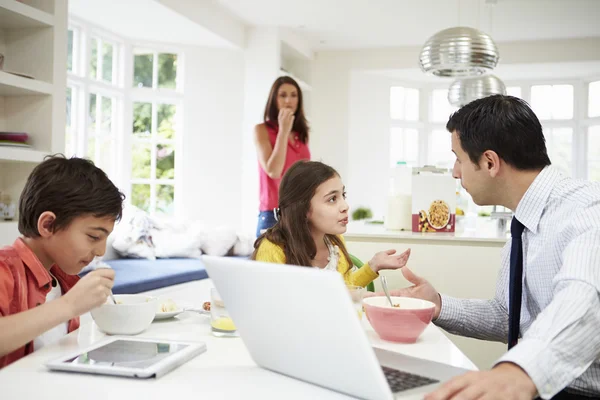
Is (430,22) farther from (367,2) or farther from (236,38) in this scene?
(236,38)

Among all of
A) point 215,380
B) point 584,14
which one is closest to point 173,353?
point 215,380

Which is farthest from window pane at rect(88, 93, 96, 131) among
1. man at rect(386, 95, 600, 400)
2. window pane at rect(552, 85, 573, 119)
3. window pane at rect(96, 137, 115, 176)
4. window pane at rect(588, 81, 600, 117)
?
window pane at rect(588, 81, 600, 117)

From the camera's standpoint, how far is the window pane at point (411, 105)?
→ 27.0ft

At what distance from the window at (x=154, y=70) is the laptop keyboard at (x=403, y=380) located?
18.3ft

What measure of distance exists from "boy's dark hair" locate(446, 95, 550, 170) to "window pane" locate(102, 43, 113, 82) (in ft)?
15.8

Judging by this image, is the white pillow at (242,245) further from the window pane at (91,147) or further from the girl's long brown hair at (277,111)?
the girl's long brown hair at (277,111)

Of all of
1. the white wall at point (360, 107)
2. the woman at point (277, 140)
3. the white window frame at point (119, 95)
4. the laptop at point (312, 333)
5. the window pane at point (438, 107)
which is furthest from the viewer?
the window pane at point (438, 107)

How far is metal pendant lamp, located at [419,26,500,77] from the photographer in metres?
3.29

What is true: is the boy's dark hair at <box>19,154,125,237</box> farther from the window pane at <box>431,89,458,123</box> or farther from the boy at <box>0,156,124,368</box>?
the window pane at <box>431,89,458,123</box>

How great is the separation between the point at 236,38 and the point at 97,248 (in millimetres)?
5110

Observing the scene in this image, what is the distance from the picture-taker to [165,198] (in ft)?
20.7

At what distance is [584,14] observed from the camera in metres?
5.93

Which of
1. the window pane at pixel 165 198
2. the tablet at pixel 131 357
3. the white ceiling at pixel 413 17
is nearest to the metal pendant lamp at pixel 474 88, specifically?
the white ceiling at pixel 413 17

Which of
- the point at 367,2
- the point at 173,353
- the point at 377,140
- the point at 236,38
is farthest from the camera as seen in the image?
the point at 377,140
